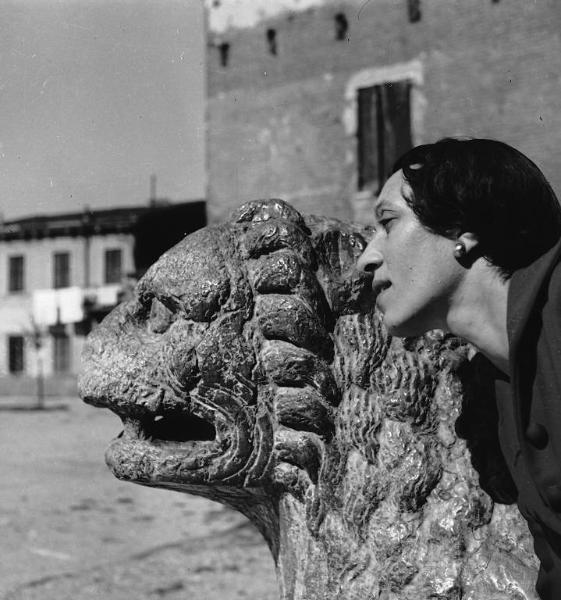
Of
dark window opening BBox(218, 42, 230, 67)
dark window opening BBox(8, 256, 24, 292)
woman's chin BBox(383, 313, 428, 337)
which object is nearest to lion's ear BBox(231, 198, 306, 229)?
woman's chin BBox(383, 313, 428, 337)

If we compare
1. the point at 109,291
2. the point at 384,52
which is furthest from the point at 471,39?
the point at 109,291

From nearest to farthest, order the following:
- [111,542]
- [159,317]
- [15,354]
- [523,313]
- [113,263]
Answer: [523,313]
[159,317]
[111,542]
[113,263]
[15,354]

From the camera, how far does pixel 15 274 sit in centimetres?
2516

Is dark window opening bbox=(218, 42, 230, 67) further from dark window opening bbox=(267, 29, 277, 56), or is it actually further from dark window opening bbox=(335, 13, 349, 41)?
dark window opening bbox=(335, 13, 349, 41)

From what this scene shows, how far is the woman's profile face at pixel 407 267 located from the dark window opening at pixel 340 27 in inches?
381

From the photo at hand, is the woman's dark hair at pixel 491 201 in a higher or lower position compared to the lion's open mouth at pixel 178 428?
higher

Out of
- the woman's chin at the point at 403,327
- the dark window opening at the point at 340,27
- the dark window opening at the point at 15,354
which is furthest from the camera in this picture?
the dark window opening at the point at 15,354

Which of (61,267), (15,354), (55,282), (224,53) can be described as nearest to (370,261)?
(224,53)

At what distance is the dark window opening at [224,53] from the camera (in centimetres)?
1112

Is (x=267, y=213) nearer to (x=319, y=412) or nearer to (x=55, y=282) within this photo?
(x=319, y=412)

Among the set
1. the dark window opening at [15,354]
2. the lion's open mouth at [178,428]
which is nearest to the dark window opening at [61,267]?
the dark window opening at [15,354]

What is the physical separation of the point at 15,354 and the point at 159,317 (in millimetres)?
25968

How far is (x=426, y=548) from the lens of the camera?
4.34 feet

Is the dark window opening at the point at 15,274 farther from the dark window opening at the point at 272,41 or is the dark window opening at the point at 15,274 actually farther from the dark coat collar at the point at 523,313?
the dark coat collar at the point at 523,313
